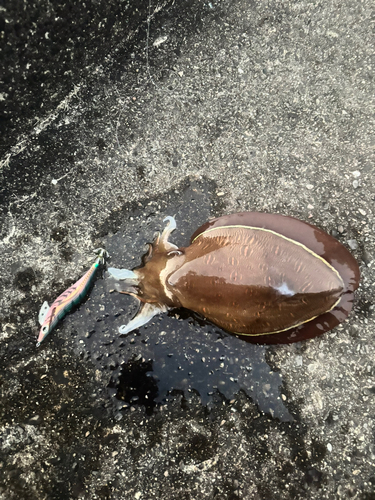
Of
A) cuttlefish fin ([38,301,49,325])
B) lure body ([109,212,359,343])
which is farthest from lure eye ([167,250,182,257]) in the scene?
cuttlefish fin ([38,301,49,325])

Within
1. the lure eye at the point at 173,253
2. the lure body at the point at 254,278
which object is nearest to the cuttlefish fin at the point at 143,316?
the lure body at the point at 254,278

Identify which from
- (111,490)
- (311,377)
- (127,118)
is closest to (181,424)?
(111,490)

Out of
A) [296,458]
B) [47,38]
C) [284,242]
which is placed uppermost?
[47,38]

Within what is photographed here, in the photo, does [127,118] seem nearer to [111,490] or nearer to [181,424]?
[181,424]

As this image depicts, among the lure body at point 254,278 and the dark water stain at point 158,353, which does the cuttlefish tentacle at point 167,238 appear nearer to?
the lure body at point 254,278

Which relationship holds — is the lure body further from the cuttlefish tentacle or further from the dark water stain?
the dark water stain

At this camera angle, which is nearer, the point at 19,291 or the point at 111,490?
the point at 111,490

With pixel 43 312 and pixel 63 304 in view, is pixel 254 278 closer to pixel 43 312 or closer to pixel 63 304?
pixel 63 304
